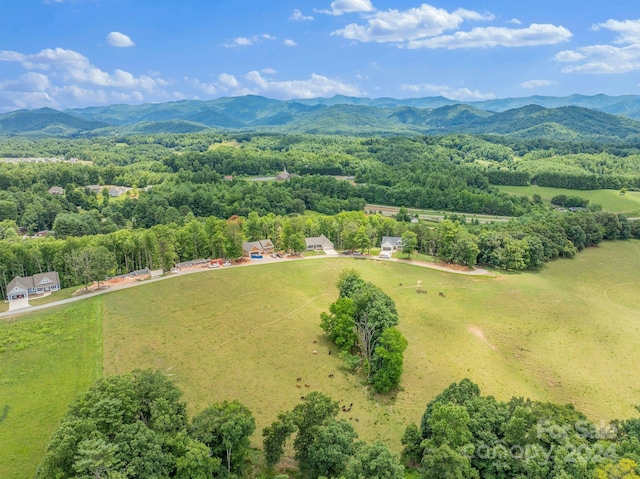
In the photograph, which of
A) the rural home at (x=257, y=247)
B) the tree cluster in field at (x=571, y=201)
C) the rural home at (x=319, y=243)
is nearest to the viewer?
the rural home at (x=257, y=247)

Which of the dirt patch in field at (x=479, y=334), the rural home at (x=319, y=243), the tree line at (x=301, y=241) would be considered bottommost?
the dirt patch in field at (x=479, y=334)

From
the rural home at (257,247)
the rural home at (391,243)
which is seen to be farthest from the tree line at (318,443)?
the rural home at (391,243)

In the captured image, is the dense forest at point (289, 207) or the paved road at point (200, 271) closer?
the paved road at point (200, 271)

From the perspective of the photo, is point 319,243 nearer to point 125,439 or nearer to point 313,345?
point 313,345

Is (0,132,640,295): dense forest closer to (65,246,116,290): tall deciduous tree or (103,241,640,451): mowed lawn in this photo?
(65,246,116,290): tall deciduous tree

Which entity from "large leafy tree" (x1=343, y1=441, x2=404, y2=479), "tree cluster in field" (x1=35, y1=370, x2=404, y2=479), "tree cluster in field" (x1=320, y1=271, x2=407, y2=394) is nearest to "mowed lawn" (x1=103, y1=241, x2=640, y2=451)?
"tree cluster in field" (x1=320, y1=271, x2=407, y2=394)

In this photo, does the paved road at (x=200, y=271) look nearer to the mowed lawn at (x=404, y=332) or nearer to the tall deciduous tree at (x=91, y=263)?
the mowed lawn at (x=404, y=332)

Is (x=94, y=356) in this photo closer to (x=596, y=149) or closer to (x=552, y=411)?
(x=552, y=411)
